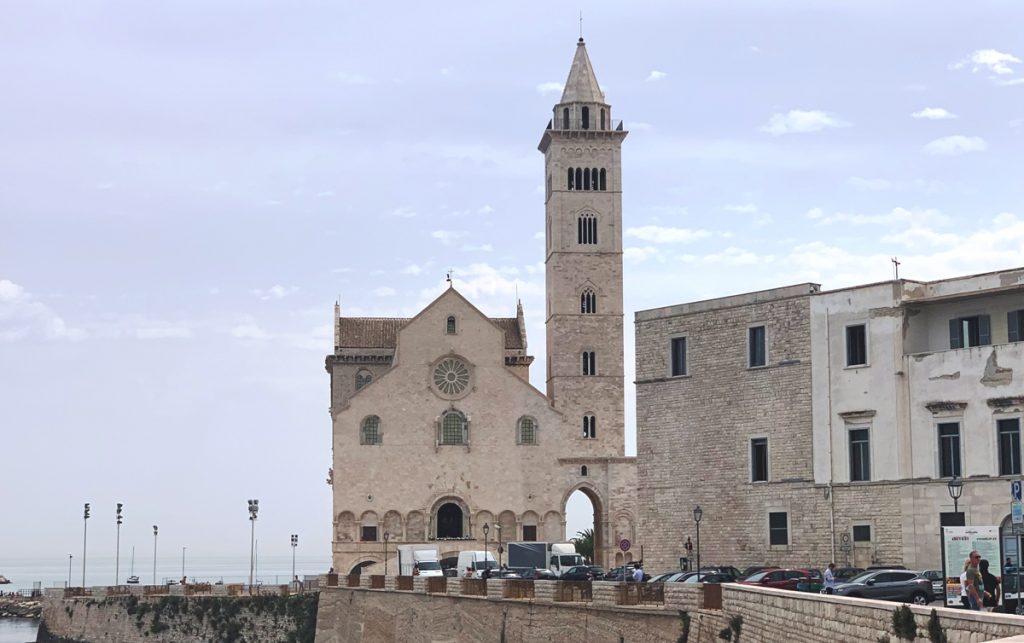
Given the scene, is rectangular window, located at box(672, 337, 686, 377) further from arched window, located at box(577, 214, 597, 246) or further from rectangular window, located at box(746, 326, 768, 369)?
arched window, located at box(577, 214, 597, 246)

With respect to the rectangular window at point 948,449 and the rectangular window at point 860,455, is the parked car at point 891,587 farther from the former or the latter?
the rectangular window at point 860,455

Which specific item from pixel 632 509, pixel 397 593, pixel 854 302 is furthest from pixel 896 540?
pixel 632 509

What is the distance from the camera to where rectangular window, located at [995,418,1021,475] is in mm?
44750

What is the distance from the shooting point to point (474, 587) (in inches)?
1905

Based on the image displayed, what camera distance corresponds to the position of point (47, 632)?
76.3m

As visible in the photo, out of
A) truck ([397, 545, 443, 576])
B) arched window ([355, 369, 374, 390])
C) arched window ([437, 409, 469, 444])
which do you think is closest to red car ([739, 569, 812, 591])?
truck ([397, 545, 443, 576])

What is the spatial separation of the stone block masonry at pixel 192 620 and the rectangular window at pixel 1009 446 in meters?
31.4

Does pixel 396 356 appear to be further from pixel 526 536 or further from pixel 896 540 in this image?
pixel 896 540

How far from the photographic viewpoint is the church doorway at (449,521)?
81938 mm

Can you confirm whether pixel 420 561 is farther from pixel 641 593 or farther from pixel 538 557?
pixel 641 593

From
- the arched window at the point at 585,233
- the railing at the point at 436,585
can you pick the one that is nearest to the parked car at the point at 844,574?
the railing at the point at 436,585

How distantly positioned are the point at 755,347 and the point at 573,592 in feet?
46.1

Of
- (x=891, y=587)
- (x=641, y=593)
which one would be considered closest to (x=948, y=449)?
(x=891, y=587)

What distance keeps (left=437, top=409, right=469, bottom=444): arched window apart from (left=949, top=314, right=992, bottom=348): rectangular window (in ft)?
129
